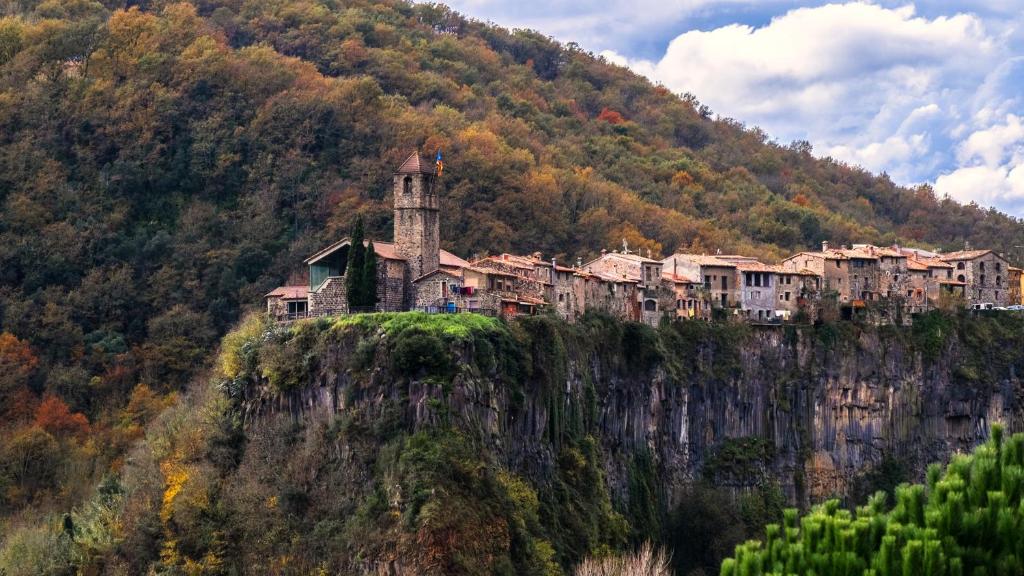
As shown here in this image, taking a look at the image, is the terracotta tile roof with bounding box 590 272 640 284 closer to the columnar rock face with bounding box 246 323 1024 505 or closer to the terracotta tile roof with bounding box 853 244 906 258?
the columnar rock face with bounding box 246 323 1024 505

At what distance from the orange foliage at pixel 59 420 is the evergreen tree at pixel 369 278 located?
25255mm

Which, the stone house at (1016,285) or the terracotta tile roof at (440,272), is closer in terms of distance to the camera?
the terracotta tile roof at (440,272)

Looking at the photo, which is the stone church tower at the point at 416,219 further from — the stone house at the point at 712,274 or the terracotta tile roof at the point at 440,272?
the stone house at the point at 712,274

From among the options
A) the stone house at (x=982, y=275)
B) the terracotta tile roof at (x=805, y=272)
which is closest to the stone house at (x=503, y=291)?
the terracotta tile roof at (x=805, y=272)

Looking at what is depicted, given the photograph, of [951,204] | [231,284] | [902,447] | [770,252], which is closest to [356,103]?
[231,284]

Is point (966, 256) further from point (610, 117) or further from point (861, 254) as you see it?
point (610, 117)

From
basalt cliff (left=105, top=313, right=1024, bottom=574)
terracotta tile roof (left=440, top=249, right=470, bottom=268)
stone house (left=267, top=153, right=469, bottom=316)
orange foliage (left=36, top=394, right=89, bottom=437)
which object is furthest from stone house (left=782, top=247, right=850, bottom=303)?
orange foliage (left=36, top=394, right=89, bottom=437)

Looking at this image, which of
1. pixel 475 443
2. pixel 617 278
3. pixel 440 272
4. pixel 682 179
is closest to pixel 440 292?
pixel 440 272

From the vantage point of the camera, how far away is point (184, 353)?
327ft

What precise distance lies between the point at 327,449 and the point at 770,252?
68.6 metres

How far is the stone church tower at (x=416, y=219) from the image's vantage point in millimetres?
79188

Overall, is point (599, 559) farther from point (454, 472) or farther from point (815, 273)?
point (815, 273)

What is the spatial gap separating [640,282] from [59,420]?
33.4 metres

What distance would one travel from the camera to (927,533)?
35.8 m
